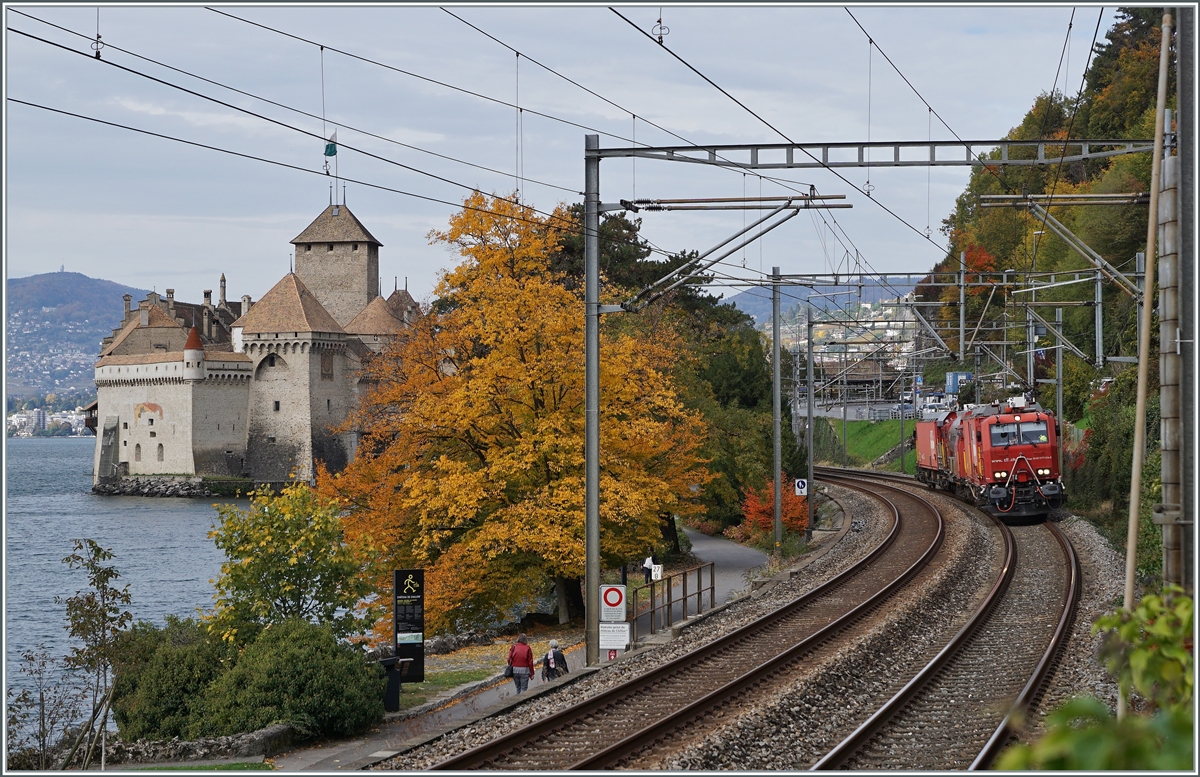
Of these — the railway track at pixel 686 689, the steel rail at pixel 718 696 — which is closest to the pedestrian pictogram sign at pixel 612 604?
the railway track at pixel 686 689

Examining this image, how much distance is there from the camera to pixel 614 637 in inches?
768

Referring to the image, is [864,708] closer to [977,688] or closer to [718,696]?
[977,688]

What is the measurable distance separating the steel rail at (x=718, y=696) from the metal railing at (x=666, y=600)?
3.37m

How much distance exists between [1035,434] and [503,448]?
16.9 m

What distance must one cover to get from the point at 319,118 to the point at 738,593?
15736 mm

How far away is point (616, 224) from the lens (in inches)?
2265

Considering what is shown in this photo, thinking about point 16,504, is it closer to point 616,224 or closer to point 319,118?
point 616,224

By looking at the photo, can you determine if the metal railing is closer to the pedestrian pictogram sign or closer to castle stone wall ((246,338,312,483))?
the pedestrian pictogram sign

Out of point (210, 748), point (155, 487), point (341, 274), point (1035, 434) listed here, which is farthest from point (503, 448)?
point (341, 274)

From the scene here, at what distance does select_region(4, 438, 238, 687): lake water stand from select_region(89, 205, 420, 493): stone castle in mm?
4803

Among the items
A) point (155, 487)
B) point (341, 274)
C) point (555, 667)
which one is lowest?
point (155, 487)

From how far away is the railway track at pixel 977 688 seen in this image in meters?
12.5

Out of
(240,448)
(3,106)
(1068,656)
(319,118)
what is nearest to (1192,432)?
(1068,656)

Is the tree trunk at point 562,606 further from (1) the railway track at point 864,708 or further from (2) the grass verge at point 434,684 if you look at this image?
(1) the railway track at point 864,708
